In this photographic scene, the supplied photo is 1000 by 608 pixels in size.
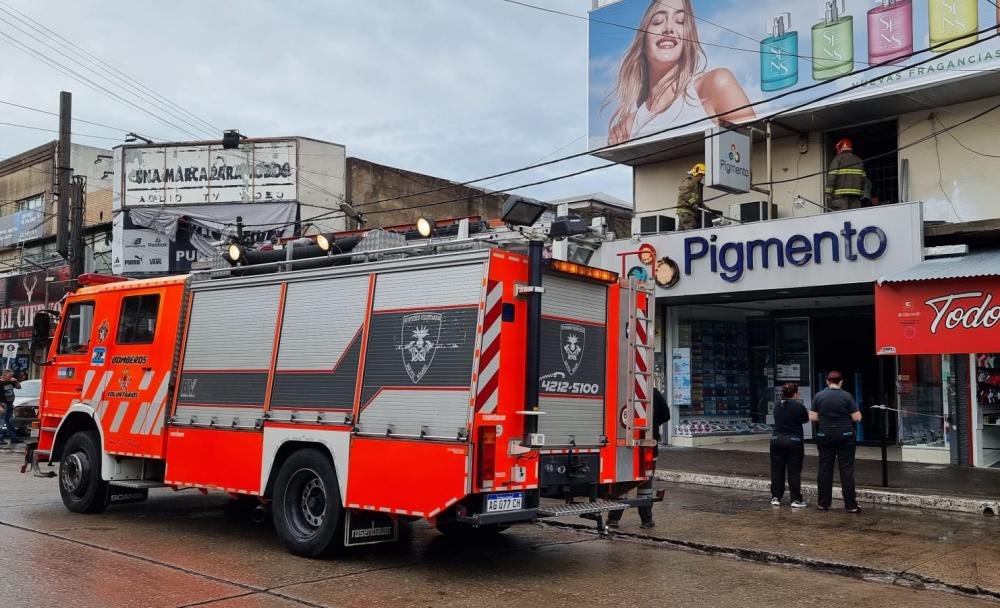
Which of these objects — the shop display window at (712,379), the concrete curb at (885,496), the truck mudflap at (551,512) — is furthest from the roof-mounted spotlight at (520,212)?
the shop display window at (712,379)

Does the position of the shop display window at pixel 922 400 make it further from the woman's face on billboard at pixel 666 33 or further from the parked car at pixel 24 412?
the parked car at pixel 24 412

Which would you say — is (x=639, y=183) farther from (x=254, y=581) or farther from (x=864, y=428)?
(x=254, y=581)

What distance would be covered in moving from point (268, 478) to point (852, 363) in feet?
50.0

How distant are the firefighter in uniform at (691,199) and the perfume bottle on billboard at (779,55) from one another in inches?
83.1

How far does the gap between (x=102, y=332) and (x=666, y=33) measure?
44.2 feet

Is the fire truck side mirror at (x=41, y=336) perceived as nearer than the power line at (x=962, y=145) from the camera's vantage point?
Yes

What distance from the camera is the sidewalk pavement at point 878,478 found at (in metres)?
11.8

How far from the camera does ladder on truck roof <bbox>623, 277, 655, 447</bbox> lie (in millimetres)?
8734

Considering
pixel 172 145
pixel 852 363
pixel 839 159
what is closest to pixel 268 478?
pixel 839 159

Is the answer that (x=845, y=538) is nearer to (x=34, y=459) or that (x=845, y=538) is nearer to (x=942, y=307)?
(x=942, y=307)

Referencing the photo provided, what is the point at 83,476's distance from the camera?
10695 mm

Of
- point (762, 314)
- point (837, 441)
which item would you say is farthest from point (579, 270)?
point (762, 314)

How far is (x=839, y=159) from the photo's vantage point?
16.8 metres

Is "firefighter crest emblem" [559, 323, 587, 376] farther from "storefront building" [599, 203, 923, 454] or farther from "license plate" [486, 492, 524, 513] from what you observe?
"storefront building" [599, 203, 923, 454]
